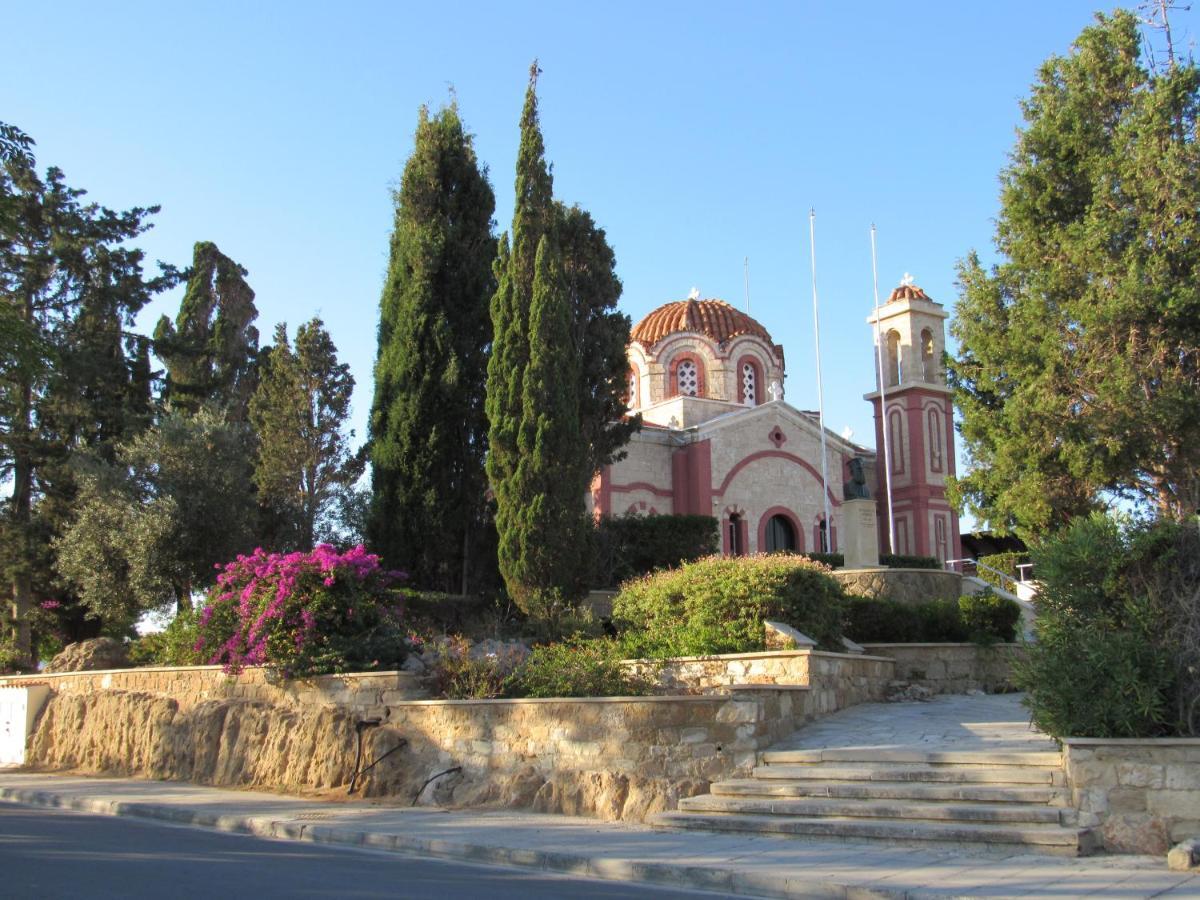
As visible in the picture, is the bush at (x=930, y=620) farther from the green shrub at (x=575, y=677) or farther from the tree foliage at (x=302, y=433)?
the tree foliage at (x=302, y=433)

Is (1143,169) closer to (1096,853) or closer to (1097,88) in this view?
(1097,88)

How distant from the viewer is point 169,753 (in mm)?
15648

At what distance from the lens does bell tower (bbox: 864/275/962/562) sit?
3791 centimetres

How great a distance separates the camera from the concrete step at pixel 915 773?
9296mm

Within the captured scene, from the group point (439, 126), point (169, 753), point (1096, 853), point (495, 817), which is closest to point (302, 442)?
point (439, 126)

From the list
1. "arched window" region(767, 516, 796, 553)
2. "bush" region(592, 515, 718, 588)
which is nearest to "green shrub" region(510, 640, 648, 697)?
"bush" region(592, 515, 718, 588)

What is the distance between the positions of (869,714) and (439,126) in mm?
15108

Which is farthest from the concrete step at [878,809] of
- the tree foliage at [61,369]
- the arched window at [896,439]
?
the arched window at [896,439]

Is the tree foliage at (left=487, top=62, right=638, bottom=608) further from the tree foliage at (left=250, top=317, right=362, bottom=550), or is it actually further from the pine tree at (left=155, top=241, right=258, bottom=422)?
the pine tree at (left=155, top=241, right=258, bottom=422)

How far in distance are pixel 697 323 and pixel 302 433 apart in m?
17.3

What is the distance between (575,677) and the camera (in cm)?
1250

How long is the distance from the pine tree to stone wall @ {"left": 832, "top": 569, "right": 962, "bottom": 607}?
A: 16937 mm

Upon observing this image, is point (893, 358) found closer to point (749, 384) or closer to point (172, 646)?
point (749, 384)

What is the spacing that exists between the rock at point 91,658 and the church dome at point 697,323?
22.3m
